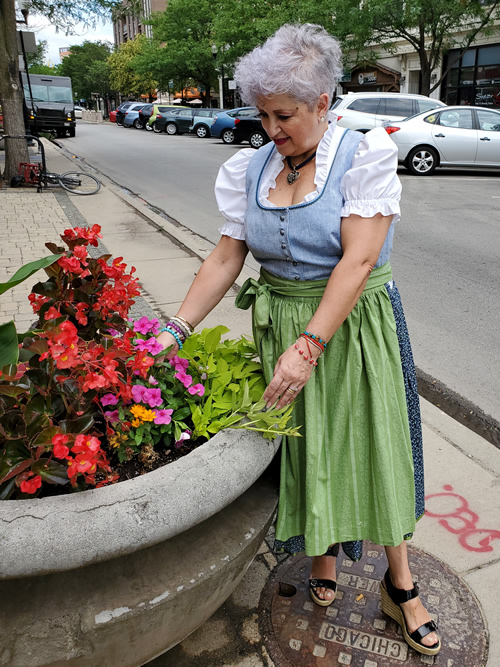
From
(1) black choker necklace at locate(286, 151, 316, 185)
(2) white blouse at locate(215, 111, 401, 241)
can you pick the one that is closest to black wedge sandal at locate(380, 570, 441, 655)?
(2) white blouse at locate(215, 111, 401, 241)

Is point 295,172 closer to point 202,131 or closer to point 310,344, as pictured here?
point 310,344

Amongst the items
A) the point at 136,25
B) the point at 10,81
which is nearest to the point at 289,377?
the point at 10,81

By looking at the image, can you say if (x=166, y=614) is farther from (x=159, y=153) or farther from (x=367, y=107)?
(x=159, y=153)

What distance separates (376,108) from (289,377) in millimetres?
14013

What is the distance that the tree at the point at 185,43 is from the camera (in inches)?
1485

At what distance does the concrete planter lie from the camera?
1342 millimetres

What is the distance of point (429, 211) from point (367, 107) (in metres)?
5.94

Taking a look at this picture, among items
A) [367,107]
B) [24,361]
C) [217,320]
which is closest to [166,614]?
[24,361]

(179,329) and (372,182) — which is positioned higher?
(372,182)

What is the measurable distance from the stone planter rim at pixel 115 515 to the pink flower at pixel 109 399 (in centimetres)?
24

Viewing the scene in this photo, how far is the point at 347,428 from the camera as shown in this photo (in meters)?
1.84

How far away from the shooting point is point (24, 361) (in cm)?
178

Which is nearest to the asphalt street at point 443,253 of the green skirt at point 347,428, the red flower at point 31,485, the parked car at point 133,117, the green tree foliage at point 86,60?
the green skirt at point 347,428

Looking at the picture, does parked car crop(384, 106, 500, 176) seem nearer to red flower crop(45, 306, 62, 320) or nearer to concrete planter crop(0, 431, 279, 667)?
red flower crop(45, 306, 62, 320)
